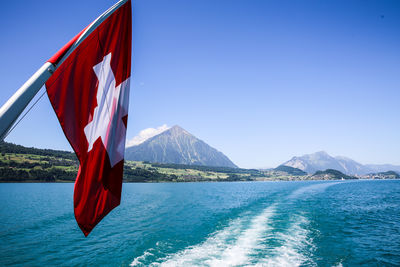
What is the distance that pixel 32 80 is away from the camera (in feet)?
9.43

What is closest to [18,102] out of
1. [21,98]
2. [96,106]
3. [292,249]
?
[21,98]

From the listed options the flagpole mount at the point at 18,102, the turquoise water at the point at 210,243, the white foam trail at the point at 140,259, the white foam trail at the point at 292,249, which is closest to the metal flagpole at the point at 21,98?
the flagpole mount at the point at 18,102

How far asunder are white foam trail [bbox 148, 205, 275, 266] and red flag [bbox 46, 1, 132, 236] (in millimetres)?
13136

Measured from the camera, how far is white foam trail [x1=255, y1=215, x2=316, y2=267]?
46.8 feet

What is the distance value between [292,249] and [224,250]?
213 inches

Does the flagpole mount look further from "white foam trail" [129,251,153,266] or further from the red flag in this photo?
"white foam trail" [129,251,153,266]

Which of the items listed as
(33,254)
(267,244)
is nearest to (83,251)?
(33,254)

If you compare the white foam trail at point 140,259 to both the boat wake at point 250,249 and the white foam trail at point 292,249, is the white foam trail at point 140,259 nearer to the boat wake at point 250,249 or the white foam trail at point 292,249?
the boat wake at point 250,249

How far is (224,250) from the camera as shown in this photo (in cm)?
1702

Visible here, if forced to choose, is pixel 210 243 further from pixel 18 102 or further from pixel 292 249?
pixel 18 102

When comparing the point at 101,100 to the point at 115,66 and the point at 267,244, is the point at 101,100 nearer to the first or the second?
the point at 115,66

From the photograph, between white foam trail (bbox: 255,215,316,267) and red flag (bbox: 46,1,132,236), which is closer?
red flag (bbox: 46,1,132,236)

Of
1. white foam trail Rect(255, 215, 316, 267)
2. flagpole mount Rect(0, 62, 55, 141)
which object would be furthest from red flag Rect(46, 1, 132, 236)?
white foam trail Rect(255, 215, 316, 267)

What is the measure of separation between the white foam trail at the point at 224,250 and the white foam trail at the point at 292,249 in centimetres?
168
